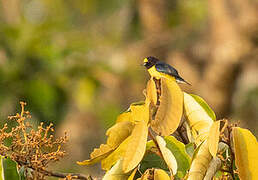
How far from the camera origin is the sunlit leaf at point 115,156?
1.26m

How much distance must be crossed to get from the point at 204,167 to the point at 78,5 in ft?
27.6

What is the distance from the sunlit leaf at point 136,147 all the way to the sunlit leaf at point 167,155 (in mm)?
52

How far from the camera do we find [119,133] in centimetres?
123

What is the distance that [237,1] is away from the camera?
5699 millimetres

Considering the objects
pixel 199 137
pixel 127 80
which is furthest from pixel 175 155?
pixel 127 80

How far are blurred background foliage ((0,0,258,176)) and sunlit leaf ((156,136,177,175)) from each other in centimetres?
250

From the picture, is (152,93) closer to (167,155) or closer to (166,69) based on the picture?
(167,155)

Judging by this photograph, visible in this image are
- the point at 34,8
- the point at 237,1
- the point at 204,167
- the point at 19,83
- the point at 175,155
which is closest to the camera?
the point at 204,167

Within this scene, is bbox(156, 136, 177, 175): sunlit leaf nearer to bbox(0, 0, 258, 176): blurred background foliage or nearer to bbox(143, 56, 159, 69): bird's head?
bbox(143, 56, 159, 69): bird's head

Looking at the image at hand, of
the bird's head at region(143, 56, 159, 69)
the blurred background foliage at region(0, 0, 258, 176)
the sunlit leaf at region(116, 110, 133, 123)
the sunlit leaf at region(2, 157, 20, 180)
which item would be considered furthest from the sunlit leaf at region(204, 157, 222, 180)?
the blurred background foliage at region(0, 0, 258, 176)

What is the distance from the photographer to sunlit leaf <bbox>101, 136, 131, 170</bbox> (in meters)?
1.26

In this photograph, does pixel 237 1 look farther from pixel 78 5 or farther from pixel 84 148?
pixel 78 5

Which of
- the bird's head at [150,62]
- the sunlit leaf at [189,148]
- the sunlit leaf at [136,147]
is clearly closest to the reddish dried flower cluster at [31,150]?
the sunlit leaf at [136,147]

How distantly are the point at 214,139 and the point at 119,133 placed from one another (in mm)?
195
